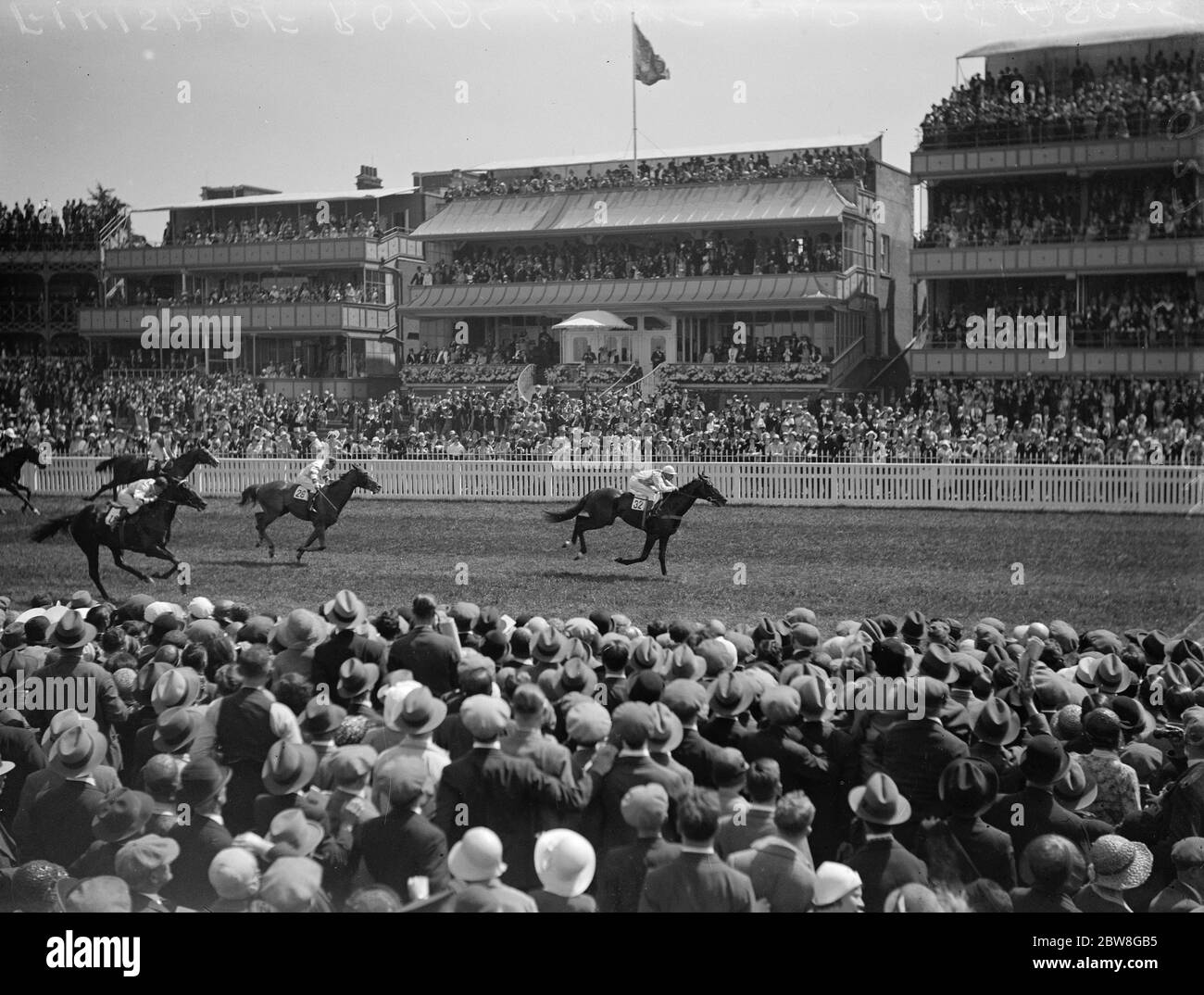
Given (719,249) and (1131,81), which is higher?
(1131,81)

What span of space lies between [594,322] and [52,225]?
5.31m

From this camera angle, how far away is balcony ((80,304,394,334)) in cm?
1274

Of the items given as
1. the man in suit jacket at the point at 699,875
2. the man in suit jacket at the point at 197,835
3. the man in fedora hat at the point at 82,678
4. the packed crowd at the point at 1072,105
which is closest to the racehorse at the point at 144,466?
the man in fedora hat at the point at 82,678

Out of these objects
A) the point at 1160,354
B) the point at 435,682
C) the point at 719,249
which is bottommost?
the point at 435,682

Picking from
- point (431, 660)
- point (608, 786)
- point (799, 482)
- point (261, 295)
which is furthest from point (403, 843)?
point (799, 482)

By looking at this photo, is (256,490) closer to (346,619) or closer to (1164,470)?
(346,619)

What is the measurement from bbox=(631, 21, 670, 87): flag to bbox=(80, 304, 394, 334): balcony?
364 cm

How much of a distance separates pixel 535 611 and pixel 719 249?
13.3ft

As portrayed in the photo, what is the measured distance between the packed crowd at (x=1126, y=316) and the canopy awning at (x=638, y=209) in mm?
1694

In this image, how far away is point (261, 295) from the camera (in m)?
13.1

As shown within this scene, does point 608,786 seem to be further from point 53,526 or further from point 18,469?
point 18,469

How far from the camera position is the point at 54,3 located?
1023 centimetres
